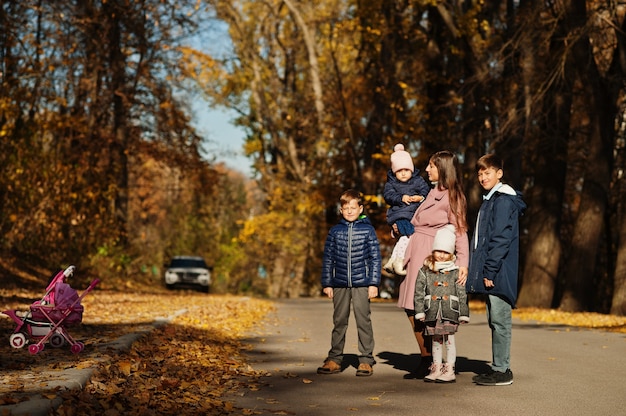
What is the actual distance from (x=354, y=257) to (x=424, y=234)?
2.46 feet

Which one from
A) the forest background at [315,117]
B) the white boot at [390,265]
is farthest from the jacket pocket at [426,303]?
the forest background at [315,117]

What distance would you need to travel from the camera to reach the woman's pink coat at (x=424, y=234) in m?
8.92

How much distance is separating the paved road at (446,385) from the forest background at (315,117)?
9.45m

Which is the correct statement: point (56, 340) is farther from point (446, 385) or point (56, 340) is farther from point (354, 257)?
point (446, 385)

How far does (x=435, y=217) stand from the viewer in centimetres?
894

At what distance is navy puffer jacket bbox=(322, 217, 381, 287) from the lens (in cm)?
928

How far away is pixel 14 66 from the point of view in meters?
23.6

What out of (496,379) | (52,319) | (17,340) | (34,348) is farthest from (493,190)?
(17,340)

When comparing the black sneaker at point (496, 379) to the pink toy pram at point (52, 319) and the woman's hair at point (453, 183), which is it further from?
the pink toy pram at point (52, 319)

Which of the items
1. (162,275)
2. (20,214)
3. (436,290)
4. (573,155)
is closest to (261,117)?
(162,275)

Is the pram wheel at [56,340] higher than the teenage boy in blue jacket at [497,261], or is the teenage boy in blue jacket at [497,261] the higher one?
Result: the teenage boy in blue jacket at [497,261]

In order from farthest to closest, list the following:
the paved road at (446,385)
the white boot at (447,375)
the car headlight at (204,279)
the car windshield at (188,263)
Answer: the car windshield at (188,263) < the car headlight at (204,279) < the white boot at (447,375) < the paved road at (446,385)

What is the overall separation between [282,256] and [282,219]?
3999 mm

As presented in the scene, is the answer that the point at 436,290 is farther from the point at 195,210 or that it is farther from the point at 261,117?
the point at 195,210
